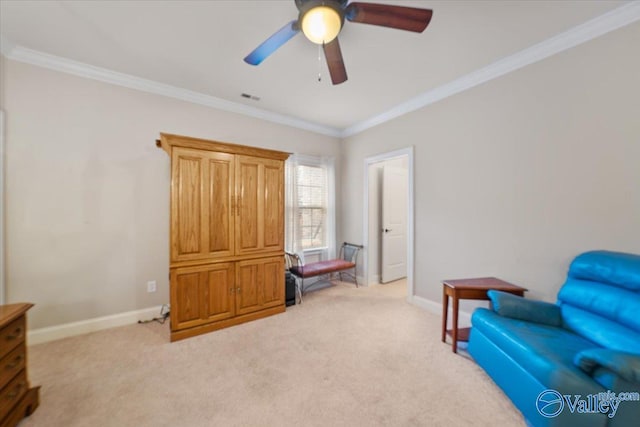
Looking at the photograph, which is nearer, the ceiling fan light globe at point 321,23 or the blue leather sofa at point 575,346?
the blue leather sofa at point 575,346

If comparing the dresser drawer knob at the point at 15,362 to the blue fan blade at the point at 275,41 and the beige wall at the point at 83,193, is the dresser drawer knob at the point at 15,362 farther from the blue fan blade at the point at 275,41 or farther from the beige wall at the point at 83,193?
the blue fan blade at the point at 275,41

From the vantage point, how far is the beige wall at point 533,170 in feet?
6.18

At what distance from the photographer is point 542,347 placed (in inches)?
59.1

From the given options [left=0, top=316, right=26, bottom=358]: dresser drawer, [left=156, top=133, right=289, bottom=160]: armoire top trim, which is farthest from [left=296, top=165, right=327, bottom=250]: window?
[left=0, top=316, right=26, bottom=358]: dresser drawer

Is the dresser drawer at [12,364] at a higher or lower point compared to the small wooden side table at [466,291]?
lower

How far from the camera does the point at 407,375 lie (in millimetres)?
1923

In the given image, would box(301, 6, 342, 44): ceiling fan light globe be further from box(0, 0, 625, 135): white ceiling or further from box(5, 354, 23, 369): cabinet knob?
box(5, 354, 23, 369): cabinet knob

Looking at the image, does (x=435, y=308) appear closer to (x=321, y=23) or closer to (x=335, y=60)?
(x=335, y=60)

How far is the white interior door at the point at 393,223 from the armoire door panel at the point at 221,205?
2.65m

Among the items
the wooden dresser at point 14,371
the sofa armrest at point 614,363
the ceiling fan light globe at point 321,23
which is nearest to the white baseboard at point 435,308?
the sofa armrest at point 614,363

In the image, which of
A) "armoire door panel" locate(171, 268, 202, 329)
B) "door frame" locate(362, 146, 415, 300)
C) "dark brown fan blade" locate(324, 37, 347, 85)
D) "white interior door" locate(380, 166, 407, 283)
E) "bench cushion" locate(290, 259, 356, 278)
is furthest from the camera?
"white interior door" locate(380, 166, 407, 283)

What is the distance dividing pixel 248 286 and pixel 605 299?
3.11 metres

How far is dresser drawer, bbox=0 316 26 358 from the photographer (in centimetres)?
137

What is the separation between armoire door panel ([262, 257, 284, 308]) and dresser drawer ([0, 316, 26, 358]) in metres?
1.90
